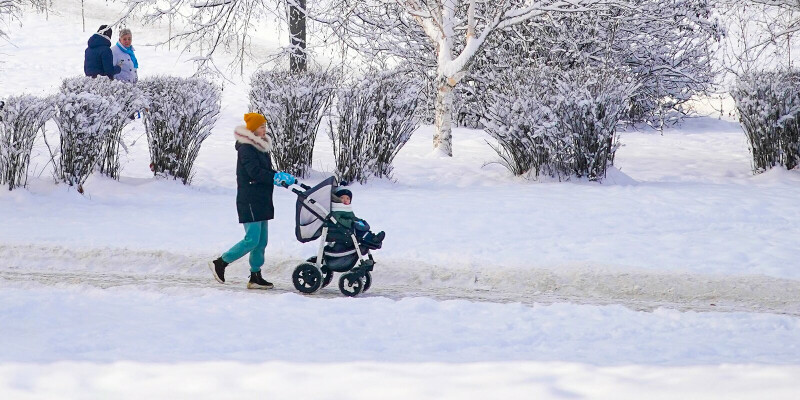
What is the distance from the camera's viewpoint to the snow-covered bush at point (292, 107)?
1270 cm

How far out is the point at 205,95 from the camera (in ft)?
41.2

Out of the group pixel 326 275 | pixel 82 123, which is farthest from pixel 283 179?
pixel 82 123

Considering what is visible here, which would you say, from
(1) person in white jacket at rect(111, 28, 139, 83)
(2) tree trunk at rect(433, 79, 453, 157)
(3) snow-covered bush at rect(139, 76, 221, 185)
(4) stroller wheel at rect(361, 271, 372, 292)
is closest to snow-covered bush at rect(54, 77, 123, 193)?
(3) snow-covered bush at rect(139, 76, 221, 185)

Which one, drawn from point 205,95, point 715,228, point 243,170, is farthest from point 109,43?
point 715,228

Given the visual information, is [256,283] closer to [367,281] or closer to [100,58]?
[367,281]

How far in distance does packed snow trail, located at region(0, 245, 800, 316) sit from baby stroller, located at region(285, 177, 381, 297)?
0.46ft

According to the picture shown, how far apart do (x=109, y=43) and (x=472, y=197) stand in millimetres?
6757

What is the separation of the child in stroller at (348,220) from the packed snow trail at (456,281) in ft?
1.47

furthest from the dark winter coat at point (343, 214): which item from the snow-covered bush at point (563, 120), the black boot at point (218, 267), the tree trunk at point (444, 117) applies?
the tree trunk at point (444, 117)

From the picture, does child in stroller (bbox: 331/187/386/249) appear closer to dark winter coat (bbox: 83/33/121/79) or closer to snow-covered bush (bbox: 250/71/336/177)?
snow-covered bush (bbox: 250/71/336/177)

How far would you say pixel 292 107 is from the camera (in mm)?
12727

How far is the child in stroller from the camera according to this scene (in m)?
7.19

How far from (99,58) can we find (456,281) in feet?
28.8

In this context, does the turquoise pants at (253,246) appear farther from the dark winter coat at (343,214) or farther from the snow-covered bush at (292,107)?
the snow-covered bush at (292,107)
